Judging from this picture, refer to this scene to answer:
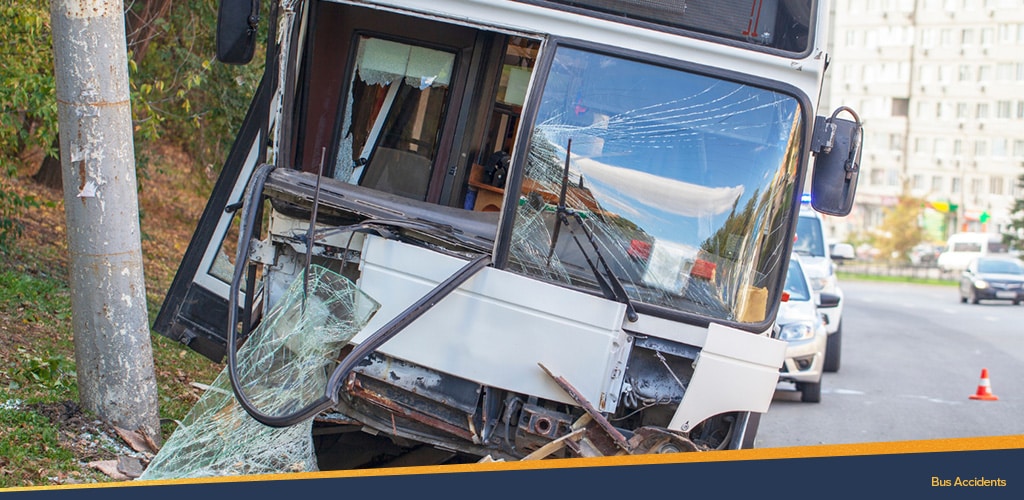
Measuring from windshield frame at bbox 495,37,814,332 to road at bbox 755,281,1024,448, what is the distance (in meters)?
→ 4.09

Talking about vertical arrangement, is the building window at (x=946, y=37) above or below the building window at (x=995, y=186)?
above

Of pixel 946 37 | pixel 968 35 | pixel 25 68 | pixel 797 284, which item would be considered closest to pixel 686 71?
pixel 25 68

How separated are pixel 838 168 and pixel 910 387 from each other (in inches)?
356

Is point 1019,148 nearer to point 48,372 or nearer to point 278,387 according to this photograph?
point 48,372

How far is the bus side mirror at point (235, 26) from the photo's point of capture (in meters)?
6.22

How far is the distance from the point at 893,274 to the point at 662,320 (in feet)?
192

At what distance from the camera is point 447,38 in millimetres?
7781

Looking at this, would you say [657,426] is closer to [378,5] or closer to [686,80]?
[686,80]

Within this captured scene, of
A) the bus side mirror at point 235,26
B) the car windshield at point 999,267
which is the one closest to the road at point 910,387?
the bus side mirror at point 235,26

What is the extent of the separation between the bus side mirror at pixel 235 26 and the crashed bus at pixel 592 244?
1cm

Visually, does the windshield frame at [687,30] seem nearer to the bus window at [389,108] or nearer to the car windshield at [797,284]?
the bus window at [389,108]

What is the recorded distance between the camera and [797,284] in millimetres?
13625

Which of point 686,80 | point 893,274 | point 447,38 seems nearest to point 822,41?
point 686,80

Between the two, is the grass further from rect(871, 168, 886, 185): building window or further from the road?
rect(871, 168, 886, 185): building window
